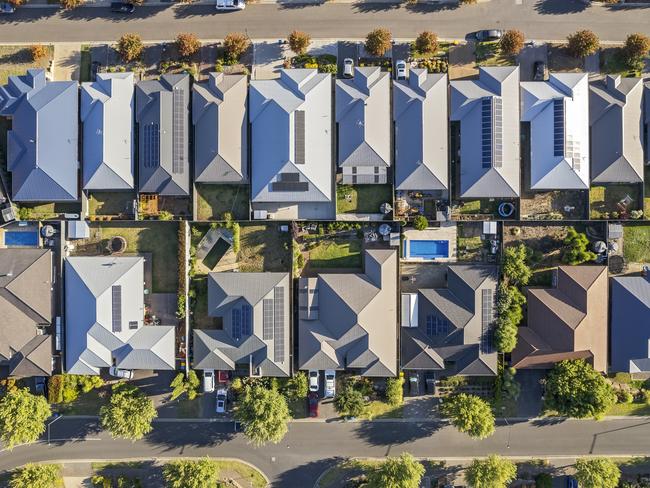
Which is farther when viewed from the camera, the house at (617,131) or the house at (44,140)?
the house at (44,140)

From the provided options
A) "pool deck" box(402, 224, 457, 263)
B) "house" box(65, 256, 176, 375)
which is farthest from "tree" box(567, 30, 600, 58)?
"house" box(65, 256, 176, 375)

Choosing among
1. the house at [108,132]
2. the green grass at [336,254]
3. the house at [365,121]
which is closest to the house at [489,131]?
the house at [365,121]

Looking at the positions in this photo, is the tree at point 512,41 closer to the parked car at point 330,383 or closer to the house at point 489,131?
the house at point 489,131

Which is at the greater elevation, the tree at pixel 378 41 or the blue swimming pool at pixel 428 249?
the tree at pixel 378 41

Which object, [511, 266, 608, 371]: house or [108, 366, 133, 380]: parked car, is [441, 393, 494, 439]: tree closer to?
[511, 266, 608, 371]: house

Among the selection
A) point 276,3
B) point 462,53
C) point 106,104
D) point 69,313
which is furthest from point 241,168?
point 462,53

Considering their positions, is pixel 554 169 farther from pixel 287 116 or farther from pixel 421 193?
pixel 287 116

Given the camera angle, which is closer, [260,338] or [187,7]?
[260,338]
